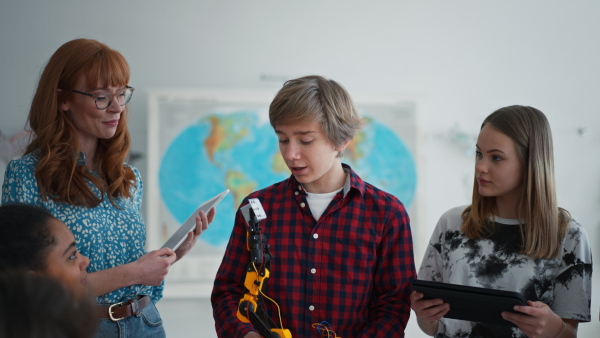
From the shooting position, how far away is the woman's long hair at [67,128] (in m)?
1.77

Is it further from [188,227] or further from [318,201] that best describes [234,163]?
[318,201]

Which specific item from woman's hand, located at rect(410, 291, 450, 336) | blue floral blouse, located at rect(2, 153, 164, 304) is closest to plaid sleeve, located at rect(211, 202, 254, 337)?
blue floral blouse, located at rect(2, 153, 164, 304)

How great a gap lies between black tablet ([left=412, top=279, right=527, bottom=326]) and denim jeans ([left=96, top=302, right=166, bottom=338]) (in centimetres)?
81

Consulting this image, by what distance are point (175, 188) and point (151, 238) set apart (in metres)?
0.35

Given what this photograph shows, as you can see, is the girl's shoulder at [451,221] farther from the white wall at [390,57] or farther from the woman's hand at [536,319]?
the white wall at [390,57]

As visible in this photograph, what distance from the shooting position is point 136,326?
1.82m

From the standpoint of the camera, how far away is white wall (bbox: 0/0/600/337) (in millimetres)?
3984

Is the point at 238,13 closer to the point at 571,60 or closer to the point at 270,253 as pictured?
the point at 571,60

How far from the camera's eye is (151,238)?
3928 mm

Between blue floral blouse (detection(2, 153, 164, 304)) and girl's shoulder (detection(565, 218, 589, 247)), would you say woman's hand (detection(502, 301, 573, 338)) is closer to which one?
girl's shoulder (detection(565, 218, 589, 247))

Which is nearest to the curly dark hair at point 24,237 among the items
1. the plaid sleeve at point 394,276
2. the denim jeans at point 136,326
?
the denim jeans at point 136,326

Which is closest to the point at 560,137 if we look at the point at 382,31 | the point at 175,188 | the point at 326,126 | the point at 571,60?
the point at 571,60

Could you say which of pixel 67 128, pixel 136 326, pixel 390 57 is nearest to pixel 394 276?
pixel 136 326

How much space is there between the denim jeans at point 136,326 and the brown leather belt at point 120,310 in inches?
0.5
